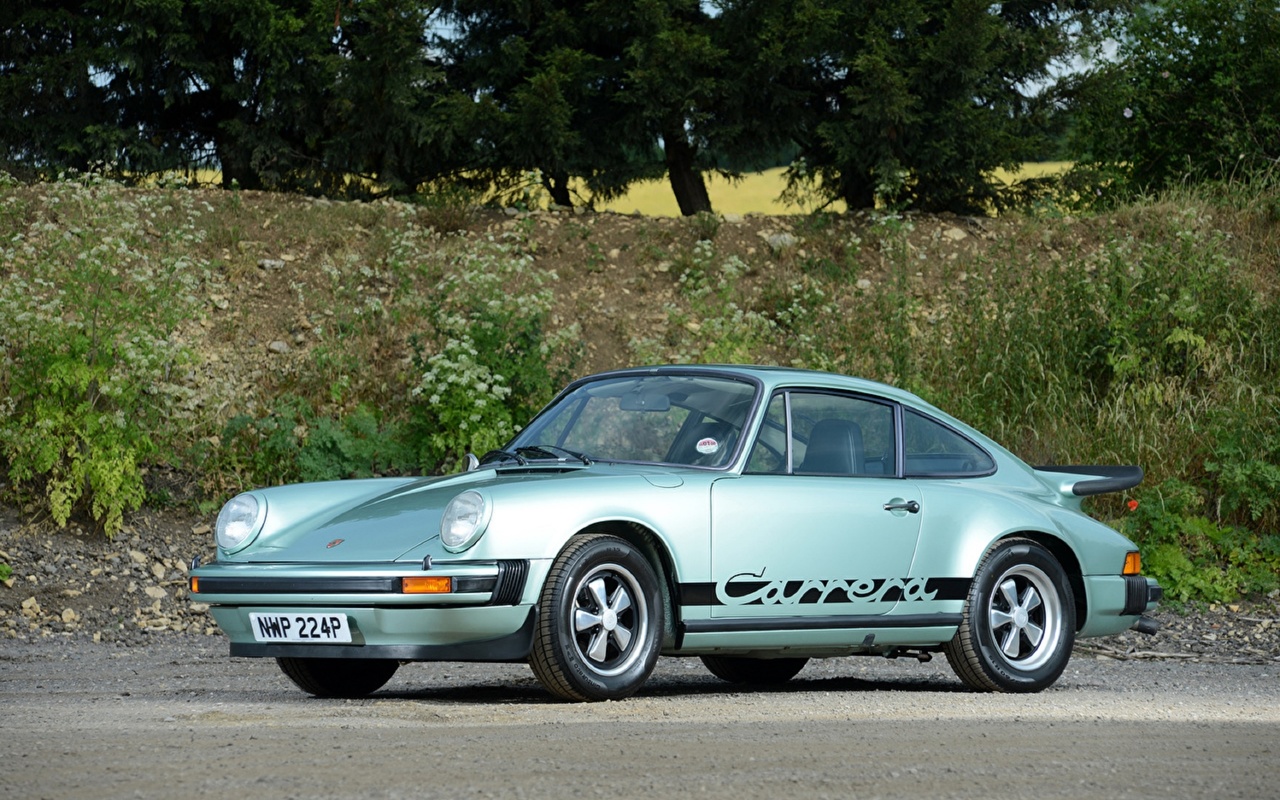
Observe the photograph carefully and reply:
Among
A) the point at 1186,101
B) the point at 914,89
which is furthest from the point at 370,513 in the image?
the point at 1186,101

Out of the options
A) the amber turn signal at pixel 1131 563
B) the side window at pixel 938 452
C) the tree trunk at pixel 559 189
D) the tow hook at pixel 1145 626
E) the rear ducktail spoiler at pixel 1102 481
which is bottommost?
the tow hook at pixel 1145 626

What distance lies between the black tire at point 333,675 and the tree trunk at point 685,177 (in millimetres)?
12805

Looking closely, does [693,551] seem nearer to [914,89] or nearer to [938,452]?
[938,452]

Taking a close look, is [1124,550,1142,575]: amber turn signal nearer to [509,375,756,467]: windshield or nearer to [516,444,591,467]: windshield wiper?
[509,375,756,467]: windshield

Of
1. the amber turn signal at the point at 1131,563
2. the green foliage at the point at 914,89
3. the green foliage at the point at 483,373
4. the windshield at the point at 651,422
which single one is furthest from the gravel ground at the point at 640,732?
the green foliage at the point at 914,89

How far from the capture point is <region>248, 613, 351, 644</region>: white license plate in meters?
6.24

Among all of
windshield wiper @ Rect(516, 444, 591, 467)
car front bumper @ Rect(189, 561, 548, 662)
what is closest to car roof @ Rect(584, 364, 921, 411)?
windshield wiper @ Rect(516, 444, 591, 467)

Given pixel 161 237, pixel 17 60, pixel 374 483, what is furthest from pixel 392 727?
pixel 17 60

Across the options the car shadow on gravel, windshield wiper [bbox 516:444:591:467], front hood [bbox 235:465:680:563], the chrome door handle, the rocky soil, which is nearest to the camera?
front hood [bbox 235:465:680:563]

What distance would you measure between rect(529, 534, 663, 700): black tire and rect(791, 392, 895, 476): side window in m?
1.20

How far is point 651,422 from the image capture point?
7285 mm

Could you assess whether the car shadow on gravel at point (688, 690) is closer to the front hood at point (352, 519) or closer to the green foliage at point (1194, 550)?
the front hood at point (352, 519)

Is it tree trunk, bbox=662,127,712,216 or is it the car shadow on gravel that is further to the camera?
tree trunk, bbox=662,127,712,216

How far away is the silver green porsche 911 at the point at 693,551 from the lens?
243 inches
